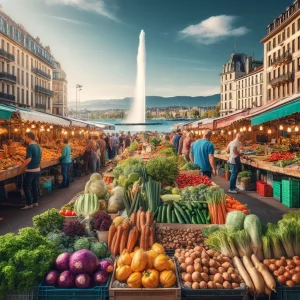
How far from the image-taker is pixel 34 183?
876 cm

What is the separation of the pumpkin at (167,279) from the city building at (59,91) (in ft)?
239

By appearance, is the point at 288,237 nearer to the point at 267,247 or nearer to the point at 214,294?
the point at 267,247

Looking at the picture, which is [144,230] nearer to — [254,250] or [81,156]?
[254,250]

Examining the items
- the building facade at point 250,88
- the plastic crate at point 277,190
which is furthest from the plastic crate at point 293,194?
the building facade at point 250,88

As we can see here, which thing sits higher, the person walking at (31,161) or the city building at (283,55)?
the city building at (283,55)

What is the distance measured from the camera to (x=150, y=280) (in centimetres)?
304

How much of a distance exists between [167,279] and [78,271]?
0.82 meters

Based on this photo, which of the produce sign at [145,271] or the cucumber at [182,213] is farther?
the cucumber at [182,213]

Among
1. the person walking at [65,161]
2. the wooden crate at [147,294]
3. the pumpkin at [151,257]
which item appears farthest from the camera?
the person walking at [65,161]

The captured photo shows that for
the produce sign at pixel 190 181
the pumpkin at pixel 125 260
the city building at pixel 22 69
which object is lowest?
the pumpkin at pixel 125 260

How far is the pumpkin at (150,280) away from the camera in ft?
9.92

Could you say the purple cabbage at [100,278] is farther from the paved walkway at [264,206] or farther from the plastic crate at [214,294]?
the paved walkway at [264,206]

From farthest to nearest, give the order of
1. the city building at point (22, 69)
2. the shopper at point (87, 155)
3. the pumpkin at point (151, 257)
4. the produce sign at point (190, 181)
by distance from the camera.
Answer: the city building at point (22, 69)
the shopper at point (87, 155)
the produce sign at point (190, 181)
the pumpkin at point (151, 257)

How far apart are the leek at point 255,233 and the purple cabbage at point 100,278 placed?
1671 millimetres
